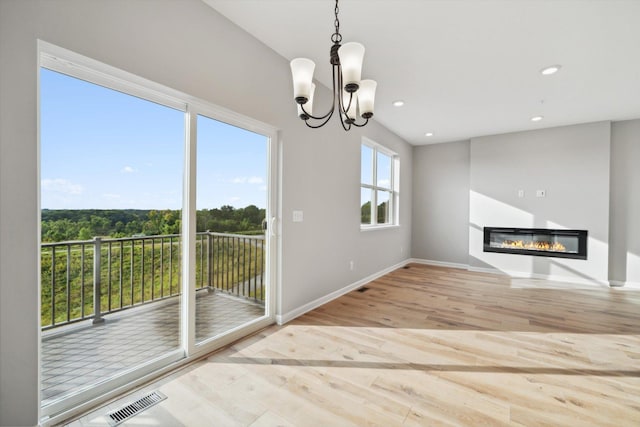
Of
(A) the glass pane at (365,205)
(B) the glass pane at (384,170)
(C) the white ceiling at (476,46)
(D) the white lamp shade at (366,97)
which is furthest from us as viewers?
(B) the glass pane at (384,170)

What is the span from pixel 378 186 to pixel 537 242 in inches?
123

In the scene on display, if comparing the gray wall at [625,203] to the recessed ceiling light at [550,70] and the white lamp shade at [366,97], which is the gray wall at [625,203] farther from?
the white lamp shade at [366,97]

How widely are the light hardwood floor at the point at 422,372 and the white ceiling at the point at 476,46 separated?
8.93 feet

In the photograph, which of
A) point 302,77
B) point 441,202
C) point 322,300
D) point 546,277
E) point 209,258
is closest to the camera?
point 302,77

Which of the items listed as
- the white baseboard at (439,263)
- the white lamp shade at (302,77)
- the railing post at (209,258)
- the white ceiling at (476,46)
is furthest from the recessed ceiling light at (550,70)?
the white baseboard at (439,263)

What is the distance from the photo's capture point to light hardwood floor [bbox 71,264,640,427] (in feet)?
5.40

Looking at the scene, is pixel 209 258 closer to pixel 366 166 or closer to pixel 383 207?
pixel 366 166

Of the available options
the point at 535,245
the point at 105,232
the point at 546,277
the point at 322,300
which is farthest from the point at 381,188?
the point at 105,232

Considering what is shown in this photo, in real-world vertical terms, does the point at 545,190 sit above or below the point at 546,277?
above

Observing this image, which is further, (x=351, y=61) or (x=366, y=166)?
(x=366, y=166)

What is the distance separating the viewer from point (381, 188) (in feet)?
17.0

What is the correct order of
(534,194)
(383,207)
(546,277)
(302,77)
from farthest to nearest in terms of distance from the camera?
(383,207) < (534,194) < (546,277) < (302,77)

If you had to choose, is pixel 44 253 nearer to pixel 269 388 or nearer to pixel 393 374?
pixel 269 388

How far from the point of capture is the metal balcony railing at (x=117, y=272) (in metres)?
1.57
